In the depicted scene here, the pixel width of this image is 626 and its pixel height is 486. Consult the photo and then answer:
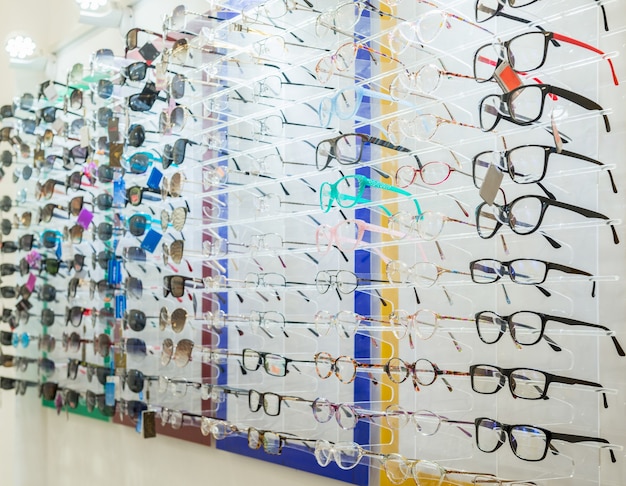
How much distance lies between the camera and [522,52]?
2055mm

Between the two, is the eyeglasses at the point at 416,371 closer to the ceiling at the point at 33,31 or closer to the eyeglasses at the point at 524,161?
the eyeglasses at the point at 524,161

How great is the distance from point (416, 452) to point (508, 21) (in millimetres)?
1233

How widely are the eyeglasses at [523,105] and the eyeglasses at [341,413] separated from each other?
0.91m

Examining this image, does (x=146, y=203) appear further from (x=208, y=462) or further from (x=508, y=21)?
(x=508, y=21)

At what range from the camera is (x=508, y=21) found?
219 centimetres

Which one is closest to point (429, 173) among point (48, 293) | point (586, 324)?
point (586, 324)

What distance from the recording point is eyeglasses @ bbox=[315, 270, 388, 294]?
2457 mm

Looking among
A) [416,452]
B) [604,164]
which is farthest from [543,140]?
[416,452]

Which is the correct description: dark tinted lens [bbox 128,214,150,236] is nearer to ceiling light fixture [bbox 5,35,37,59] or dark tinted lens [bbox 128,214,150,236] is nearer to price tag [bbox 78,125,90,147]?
price tag [bbox 78,125,90,147]

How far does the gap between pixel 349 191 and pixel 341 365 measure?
0.54 m

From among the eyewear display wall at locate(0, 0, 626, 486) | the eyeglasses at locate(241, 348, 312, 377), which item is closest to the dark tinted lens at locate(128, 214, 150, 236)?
the eyewear display wall at locate(0, 0, 626, 486)

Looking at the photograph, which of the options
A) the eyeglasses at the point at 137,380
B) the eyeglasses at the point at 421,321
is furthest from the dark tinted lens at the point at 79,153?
the eyeglasses at the point at 421,321

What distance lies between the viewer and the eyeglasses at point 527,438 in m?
1.89

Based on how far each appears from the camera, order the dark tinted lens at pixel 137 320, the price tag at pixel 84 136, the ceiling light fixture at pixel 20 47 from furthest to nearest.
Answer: the ceiling light fixture at pixel 20 47, the price tag at pixel 84 136, the dark tinted lens at pixel 137 320
